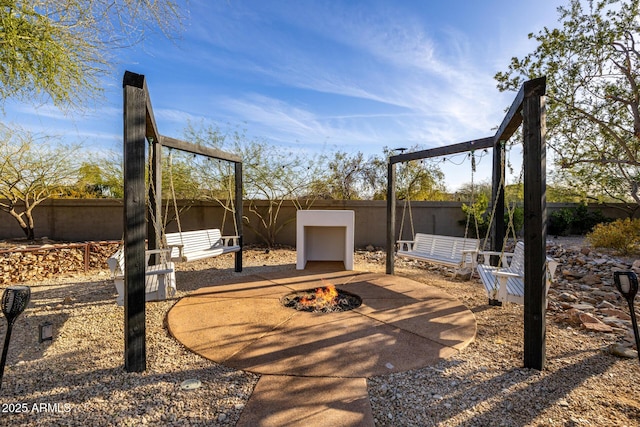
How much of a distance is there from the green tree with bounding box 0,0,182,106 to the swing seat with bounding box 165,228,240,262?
8.01 feet

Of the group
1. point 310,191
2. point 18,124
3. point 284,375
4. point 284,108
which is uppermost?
point 284,108

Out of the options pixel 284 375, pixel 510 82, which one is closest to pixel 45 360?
pixel 284 375

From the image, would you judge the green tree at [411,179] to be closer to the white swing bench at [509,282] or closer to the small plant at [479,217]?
the small plant at [479,217]

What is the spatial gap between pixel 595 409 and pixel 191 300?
3.98 m

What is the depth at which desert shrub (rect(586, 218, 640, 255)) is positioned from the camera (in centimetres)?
702

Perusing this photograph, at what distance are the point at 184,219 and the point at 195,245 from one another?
4.05 meters

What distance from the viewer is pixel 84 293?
14.3 ft

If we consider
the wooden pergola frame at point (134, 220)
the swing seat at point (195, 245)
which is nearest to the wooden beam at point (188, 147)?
the swing seat at point (195, 245)

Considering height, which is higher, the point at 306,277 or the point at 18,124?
the point at 18,124

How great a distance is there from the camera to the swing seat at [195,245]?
4.86m

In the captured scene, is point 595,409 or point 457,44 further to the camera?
point 457,44

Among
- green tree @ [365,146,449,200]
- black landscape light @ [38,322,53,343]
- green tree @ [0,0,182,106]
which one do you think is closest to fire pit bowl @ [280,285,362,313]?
black landscape light @ [38,322,53,343]

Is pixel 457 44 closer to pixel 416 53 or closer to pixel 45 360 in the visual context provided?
pixel 416 53

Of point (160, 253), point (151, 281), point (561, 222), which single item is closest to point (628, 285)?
point (151, 281)
